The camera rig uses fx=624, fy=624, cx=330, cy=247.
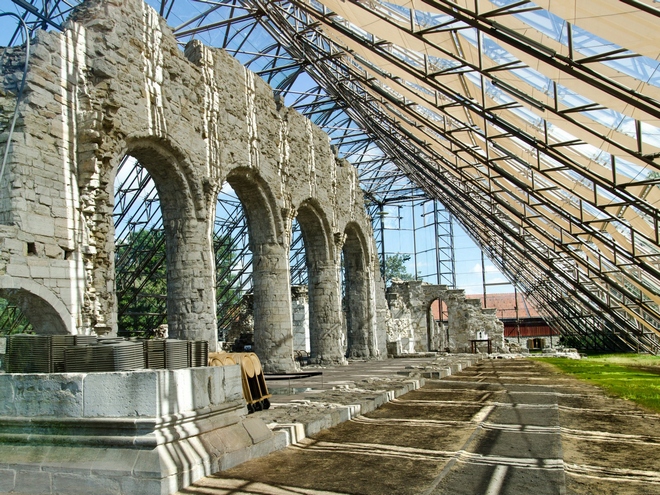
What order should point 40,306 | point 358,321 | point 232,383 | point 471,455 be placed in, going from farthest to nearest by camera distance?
point 358,321 → point 40,306 → point 232,383 → point 471,455

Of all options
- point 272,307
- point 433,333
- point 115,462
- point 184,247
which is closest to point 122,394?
point 115,462

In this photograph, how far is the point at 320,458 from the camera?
16.7 ft

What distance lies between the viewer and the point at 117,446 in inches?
168

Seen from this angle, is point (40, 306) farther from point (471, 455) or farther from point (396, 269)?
point (396, 269)

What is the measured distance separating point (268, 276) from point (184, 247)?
4.09 m

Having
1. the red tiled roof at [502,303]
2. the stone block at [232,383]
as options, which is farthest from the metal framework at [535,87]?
the red tiled roof at [502,303]

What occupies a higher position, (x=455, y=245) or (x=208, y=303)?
(x=455, y=245)

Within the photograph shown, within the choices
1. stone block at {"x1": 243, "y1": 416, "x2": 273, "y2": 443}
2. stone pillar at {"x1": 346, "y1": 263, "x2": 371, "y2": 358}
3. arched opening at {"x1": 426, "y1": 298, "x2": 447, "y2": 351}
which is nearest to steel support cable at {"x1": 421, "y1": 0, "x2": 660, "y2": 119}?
stone block at {"x1": 243, "y1": 416, "x2": 273, "y2": 443}

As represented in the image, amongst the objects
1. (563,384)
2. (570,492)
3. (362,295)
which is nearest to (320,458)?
(570,492)

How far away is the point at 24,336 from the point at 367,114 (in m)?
16.4

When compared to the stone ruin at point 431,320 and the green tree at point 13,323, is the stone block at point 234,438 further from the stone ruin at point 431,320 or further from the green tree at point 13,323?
the stone ruin at point 431,320

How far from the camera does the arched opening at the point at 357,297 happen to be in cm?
2319

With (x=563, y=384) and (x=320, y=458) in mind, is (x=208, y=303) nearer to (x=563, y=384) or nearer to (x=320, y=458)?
(x=563, y=384)

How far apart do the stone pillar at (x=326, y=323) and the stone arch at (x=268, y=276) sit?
135 inches
